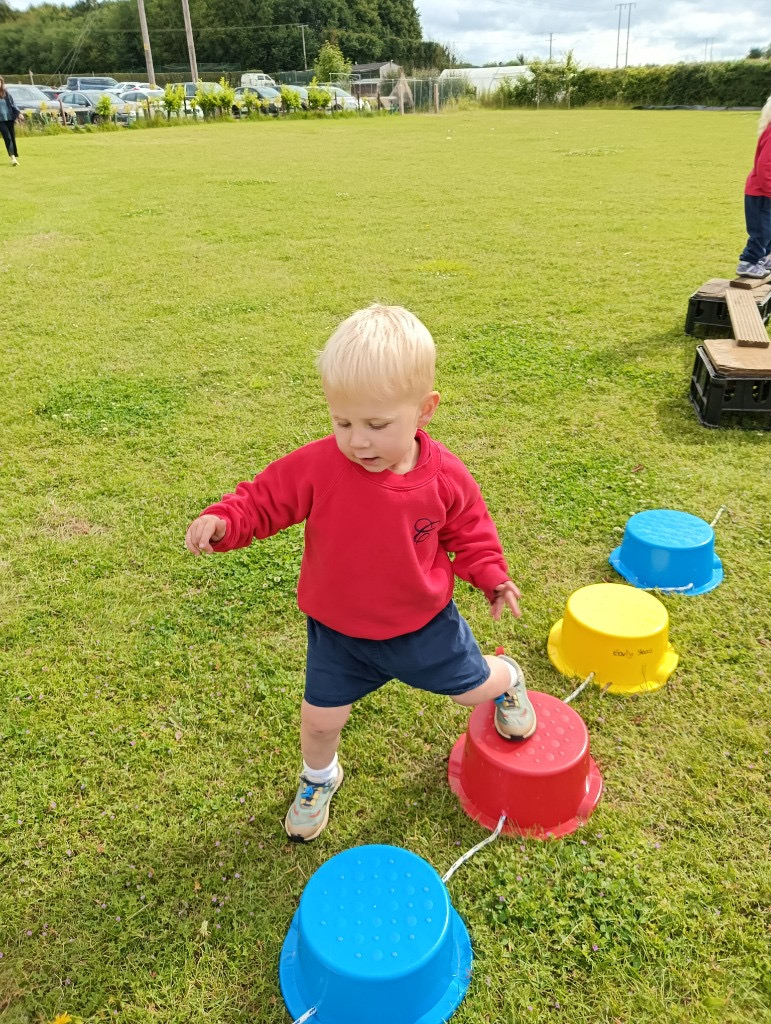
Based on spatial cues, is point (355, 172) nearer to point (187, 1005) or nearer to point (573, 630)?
point (573, 630)

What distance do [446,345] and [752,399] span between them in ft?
7.49

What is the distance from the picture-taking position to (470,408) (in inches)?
186

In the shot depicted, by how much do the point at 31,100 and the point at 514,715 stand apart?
33.3 metres

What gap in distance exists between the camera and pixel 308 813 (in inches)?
85.3

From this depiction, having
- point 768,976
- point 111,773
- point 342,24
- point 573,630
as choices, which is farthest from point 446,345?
point 342,24

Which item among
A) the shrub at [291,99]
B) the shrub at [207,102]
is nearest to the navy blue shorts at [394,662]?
the shrub at [207,102]

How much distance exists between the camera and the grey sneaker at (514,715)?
2.19 metres

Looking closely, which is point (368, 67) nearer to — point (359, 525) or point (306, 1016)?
point (359, 525)

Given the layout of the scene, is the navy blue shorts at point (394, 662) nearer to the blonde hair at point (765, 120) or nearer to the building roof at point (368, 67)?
the blonde hair at point (765, 120)

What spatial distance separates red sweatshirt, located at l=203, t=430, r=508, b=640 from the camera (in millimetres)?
1807

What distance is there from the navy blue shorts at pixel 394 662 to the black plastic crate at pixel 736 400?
2979mm

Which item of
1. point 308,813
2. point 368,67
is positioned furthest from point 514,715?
point 368,67

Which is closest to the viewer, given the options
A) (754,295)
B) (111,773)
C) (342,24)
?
(111,773)

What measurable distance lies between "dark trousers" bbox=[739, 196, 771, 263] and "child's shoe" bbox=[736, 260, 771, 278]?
0.40ft
